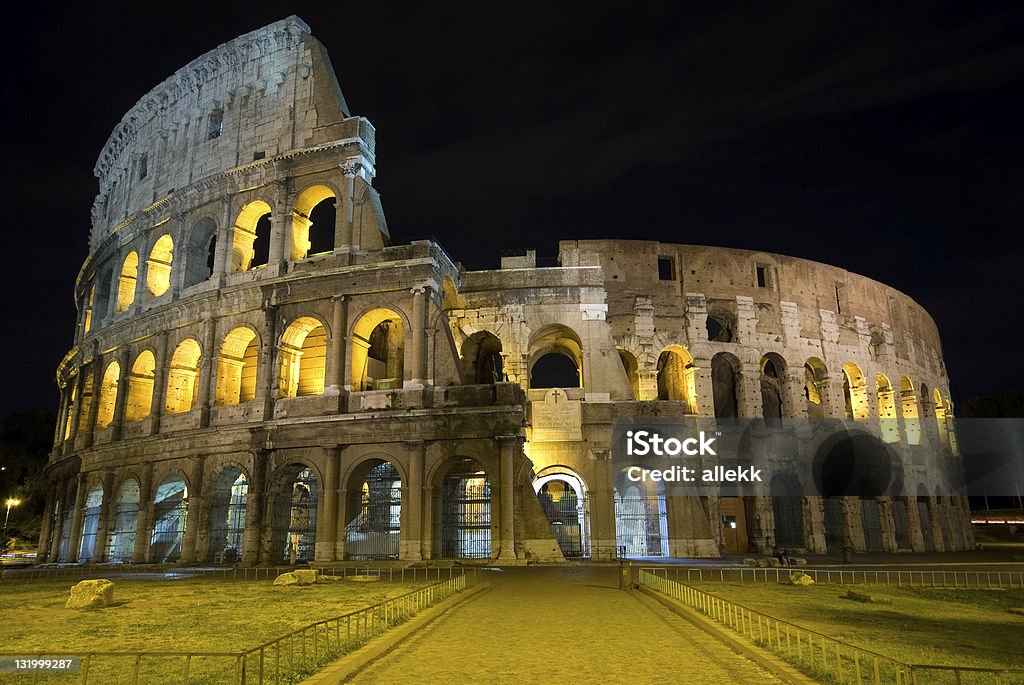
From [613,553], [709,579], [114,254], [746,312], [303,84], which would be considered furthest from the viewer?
[114,254]

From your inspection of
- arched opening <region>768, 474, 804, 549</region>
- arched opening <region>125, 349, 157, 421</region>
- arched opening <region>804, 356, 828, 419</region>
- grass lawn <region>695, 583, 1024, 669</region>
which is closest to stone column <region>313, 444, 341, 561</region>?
arched opening <region>125, 349, 157, 421</region>

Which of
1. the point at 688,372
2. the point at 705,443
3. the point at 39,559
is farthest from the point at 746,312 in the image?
the point at 39,559

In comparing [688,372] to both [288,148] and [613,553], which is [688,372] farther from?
[288,148]

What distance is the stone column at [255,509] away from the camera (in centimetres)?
2158

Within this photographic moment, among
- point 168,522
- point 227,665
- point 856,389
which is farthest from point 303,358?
point 856,389

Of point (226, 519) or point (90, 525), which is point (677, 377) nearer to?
point (226, 519)

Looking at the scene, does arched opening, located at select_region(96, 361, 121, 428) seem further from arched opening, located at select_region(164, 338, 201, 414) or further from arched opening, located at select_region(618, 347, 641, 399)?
arched opening, located at select_region(618, 347, 641, 399)

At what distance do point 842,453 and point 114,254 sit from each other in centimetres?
3178

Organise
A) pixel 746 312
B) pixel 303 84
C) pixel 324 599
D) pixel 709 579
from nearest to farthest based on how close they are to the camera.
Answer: pixel 324 599 → pixel 709 579 → pixel 303 84 → pixel 746 312

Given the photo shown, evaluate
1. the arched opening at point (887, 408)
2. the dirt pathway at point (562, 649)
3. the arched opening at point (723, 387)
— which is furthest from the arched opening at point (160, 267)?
the arched opening at point (887, 408)

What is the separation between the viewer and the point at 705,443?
84.9 feet

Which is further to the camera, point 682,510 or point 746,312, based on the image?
point 746,312

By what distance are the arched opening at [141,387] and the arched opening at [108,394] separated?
4.71 ft

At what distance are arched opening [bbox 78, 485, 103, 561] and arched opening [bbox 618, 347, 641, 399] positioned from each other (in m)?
20.4
